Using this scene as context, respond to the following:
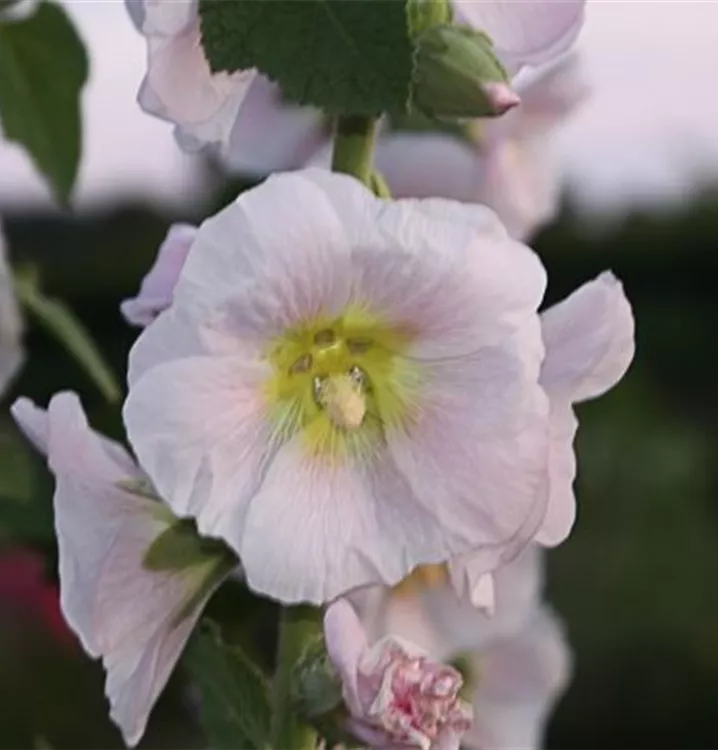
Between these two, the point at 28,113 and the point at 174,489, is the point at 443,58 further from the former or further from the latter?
the point at 28,113

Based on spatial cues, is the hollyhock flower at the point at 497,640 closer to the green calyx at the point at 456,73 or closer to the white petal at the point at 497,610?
the white petal at the point at 497,610

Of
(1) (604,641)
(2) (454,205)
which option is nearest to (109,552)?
(2) (454,205)

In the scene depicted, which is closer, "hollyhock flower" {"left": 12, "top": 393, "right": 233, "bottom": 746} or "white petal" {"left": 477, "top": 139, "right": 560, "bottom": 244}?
"hollyhock flower" {"left": 12, "top": 393, "right": 233, "bottom": 746}

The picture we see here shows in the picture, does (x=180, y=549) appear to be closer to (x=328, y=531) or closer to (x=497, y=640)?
(x=328, y=531)

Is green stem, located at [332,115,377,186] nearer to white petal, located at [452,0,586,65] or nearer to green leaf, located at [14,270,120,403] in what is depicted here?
white petal, located at [452,0,586,65]

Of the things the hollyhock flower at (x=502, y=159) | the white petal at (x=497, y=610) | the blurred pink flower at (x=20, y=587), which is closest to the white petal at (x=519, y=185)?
the hollyhock flower at (x=502, y=159)

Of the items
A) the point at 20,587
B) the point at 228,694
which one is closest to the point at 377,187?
the point at 228,694

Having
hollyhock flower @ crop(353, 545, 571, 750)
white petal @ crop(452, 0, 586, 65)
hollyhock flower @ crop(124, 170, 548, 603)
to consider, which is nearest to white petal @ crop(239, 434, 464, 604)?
hollyhock flower @ crop(124, 170, 548, 603)
